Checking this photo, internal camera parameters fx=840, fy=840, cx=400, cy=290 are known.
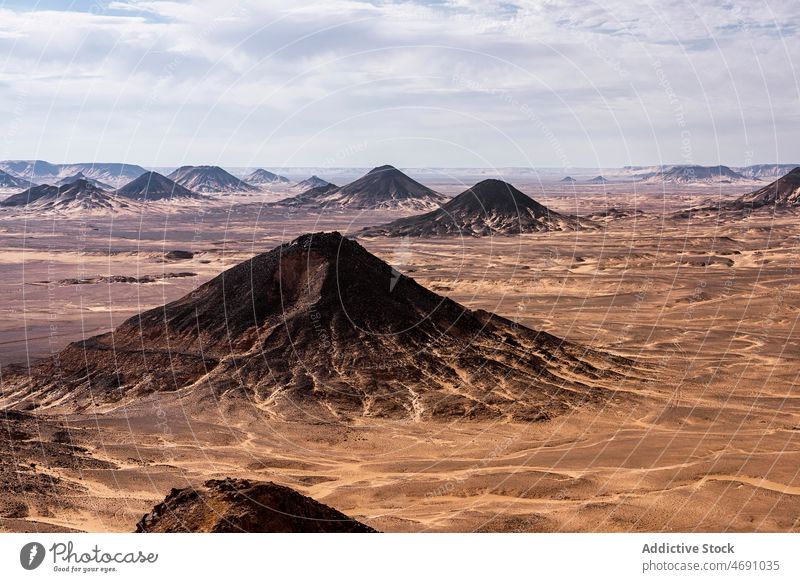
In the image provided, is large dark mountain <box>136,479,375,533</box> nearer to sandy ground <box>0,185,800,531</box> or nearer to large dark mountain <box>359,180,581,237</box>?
sandy ground <box>0,185,800,531</box>

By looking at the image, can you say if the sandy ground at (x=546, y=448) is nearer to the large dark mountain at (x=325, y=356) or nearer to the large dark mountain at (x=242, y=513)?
the large dark mountain at (x=325, y=356)

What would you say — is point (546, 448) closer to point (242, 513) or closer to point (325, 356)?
point (325, 356)

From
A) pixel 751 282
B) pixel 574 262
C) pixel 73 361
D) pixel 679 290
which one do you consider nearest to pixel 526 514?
pixel 73 361

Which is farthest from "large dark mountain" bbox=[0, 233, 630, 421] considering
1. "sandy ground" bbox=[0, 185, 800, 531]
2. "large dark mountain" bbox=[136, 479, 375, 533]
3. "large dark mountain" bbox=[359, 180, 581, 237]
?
"large dark mountain" bbox=[359, 180, 581, 237]

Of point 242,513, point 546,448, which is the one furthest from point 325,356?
point 242,513

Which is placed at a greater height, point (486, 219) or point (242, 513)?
point (486, 219)

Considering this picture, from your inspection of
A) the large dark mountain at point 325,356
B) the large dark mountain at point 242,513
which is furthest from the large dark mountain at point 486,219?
the large dark mountain at point 242,513

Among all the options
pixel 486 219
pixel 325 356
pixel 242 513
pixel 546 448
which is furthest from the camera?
pixel 486 219

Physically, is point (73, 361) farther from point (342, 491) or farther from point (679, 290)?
point (679, 290)
